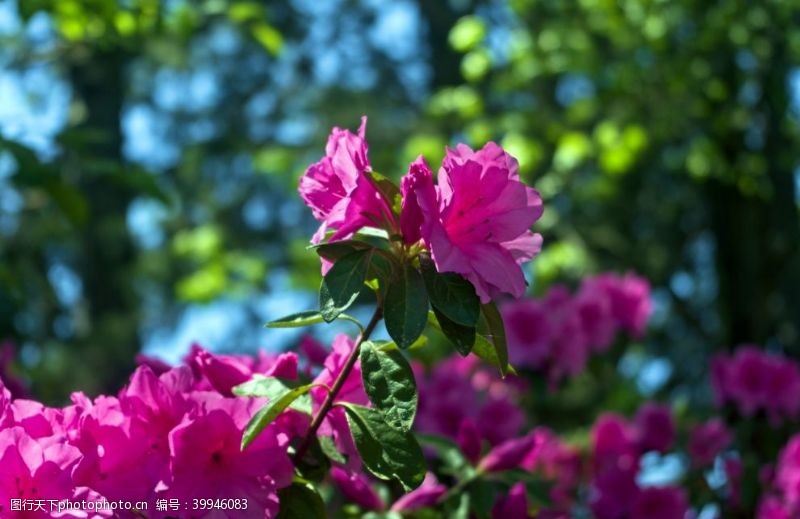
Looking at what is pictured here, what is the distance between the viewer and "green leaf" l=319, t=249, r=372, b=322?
49.8 inches

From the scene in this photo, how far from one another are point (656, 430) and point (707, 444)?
18 cm

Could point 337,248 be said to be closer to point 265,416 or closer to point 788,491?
point 265,416

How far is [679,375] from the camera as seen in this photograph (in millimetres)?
8195

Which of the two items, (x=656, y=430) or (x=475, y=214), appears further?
(x=656, y=430)

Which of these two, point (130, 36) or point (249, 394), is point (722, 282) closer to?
point (130, 36)

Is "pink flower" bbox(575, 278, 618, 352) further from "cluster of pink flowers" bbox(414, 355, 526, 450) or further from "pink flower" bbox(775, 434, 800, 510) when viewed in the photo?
"pink flower" bbox(775, 434, 800, 510)

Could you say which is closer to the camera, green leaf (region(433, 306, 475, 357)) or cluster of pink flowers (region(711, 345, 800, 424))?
green leaf (region(433, 306, 475, 357))

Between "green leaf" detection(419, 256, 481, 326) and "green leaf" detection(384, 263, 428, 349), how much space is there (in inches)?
0.4

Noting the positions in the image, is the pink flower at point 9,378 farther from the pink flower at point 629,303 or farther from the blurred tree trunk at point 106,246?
the blurred tree trunk at point 106,246

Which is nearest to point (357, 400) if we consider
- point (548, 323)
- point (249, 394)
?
point (249, 394)

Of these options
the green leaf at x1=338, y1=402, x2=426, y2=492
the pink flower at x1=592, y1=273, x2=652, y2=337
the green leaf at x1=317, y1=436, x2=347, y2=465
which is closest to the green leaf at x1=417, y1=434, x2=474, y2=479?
the green leaf at x1=317, y1=436, x2=347, y2=465

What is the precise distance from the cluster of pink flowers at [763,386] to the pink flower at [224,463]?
7.10 ft

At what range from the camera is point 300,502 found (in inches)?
54.8

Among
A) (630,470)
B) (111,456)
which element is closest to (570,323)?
(630,470)
